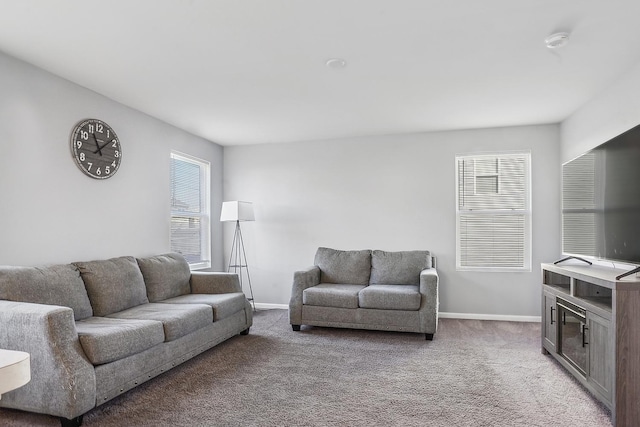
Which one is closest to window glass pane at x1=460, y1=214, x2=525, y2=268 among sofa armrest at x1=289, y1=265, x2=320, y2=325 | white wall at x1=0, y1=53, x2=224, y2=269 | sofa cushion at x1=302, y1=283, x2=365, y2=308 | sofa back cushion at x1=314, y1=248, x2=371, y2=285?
sofa back cushion at x1=314, y1=248, x2=371, y2=285

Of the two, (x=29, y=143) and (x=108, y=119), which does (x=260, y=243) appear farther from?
(x=29, y=143)

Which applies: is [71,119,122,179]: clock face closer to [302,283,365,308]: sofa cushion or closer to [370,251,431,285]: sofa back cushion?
[302,283,365,308]: sofa cushion

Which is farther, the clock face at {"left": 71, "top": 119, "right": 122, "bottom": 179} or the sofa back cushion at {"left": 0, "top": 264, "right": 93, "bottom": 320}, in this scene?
the clock face at {"left": 71, "top": 119, "right": 122, "bottom": 179}

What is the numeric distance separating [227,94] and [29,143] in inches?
61.4

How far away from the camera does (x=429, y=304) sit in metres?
4.03

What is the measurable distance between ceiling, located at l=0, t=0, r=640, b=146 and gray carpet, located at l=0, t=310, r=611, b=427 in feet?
7.52

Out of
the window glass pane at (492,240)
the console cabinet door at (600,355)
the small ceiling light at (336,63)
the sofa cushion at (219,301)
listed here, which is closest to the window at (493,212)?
the window glass pane at (492,240)

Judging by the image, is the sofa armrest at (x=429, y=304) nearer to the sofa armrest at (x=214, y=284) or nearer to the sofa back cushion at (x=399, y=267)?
the sofa back cushion at (x=399, y=267)

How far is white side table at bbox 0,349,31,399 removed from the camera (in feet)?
3.85

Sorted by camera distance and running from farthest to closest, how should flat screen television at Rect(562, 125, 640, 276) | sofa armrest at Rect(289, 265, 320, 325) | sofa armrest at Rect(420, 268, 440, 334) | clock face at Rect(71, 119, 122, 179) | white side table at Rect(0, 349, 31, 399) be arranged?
sofa armrest at Rect(289, 265, 320, 325) → sofa armrest at Rect(420, 268, 440, 334) → clock face at Rect(71, 119, 122, 179) → flat screen television at Rect(562, 125, 640, 276) → white side table at Rect(0, 349, 31, 399)

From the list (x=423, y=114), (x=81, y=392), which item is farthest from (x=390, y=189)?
(x=81, y=392)

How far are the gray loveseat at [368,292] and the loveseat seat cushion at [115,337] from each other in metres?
1.79

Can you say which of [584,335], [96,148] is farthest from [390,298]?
[96,148]

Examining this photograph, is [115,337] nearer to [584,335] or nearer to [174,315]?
[174,315]
